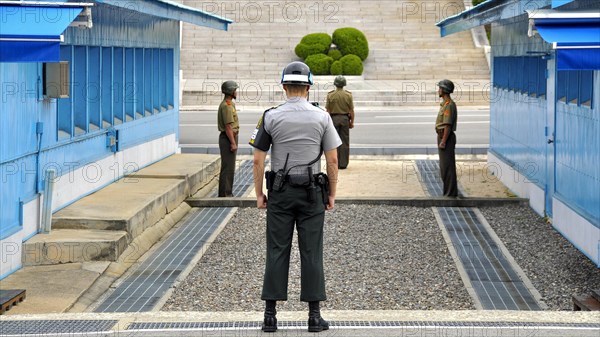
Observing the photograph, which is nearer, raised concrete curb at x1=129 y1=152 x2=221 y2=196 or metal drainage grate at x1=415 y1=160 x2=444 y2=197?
raised concrete curb at x1=129 y1=152 x2=221 y2=196

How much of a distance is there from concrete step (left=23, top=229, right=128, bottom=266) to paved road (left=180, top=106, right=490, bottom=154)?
Answer: 10934 millimetres

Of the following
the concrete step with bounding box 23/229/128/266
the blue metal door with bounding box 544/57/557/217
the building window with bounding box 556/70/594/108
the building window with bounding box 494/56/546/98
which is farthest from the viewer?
the building window with bounding box 494/56/546/98

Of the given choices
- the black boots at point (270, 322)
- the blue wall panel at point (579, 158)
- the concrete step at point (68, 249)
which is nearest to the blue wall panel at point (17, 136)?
the concrete step at point (68, 249)

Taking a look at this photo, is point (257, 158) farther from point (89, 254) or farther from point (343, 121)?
point (343, 121)

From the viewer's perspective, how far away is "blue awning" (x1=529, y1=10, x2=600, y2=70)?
8.43 metres

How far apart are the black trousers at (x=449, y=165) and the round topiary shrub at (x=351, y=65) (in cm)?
2238

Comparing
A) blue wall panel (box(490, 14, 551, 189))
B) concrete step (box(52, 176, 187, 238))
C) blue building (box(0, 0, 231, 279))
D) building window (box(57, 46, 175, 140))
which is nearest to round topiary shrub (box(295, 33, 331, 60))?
blue building (box(0, 0, 231, 279))

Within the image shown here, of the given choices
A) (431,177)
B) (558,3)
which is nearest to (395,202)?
(431,177)

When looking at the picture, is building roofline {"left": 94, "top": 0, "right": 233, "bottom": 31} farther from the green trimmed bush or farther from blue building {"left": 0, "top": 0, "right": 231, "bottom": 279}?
the green trimmed bush

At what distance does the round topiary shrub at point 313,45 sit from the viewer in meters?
39.8

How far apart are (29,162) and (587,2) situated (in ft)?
17.7

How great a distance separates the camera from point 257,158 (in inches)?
327

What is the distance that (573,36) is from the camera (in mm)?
8531

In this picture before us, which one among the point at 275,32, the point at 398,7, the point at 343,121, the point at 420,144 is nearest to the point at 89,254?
the point at 343,121
